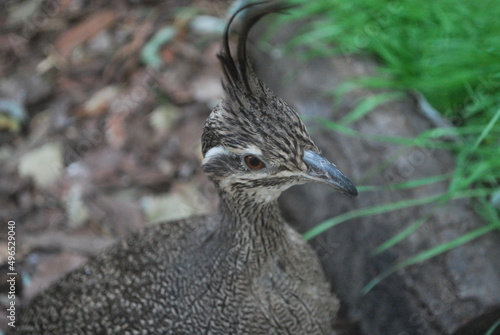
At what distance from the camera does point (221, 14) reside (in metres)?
5.46

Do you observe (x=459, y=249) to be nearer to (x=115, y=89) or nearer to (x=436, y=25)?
(x=436, y=25)

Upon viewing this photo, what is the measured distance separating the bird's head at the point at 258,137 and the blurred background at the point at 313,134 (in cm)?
110

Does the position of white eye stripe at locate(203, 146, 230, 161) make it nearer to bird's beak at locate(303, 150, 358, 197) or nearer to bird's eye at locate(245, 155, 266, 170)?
bird's eye at locate(245, 155, 266, 170)

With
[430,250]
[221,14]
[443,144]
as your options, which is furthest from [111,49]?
[430,250]

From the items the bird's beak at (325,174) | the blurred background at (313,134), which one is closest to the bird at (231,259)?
the bird's beak at (325,174)

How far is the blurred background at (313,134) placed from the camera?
10.1ft

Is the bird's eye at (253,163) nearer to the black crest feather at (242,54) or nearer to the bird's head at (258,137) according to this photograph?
the bird's head at (258,137)

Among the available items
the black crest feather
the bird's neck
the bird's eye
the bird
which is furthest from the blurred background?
the black crest feather

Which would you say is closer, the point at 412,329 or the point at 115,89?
the point at 412,329

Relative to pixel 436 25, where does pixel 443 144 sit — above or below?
below

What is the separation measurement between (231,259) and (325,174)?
73cm

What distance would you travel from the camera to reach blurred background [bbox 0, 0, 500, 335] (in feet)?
10.1

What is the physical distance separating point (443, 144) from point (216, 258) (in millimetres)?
1671

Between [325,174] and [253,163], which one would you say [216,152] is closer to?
[253,163]
